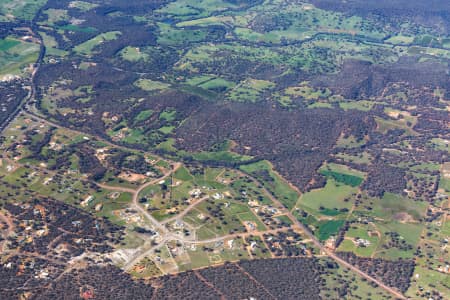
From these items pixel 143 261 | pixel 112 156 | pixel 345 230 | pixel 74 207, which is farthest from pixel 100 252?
pixel 345 230

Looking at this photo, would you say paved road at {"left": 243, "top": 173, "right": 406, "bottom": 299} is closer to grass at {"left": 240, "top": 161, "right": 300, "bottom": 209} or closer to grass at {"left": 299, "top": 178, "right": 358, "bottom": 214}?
grass at {"left": 240, "top": 161, "right": 300, "bottom": 209}

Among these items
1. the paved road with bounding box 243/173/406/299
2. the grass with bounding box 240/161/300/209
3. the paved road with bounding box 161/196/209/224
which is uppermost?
the paved road with bounding box 161/196/209/224

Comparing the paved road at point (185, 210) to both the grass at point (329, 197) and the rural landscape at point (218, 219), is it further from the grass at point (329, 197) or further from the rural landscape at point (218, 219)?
the grass at point (329, 197)

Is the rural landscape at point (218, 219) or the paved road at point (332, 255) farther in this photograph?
the paved road at point (332, 255)

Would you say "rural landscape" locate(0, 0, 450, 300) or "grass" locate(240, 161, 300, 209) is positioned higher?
"rural landscape" locate(0, 0, 450, 300)

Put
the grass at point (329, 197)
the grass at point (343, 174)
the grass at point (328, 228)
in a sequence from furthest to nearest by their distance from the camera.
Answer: the grass at point (343, 174) → the grass at point (329, 197) → the grass at point (328, 228)

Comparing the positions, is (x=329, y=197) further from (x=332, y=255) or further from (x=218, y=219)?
(x=218, y=219)

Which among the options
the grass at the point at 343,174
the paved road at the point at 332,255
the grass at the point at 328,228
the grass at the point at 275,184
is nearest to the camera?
the paved road at the point at 332,255

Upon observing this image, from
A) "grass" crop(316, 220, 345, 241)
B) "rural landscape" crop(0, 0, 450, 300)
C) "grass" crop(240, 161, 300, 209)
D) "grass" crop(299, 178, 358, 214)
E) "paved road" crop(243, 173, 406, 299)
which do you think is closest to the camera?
"rural landscape" crop(0, 0, 450, 300)

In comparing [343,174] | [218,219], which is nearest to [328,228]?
[343,174]

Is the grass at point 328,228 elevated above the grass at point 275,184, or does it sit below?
above

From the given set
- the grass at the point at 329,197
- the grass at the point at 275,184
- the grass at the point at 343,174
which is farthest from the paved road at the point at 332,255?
the grass at the point at 343,174

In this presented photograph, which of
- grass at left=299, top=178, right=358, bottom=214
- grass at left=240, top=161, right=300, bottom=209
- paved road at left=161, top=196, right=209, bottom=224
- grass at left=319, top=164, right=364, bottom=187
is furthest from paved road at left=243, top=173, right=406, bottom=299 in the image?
grass at left=319, top=164, right=364, bottom=187
